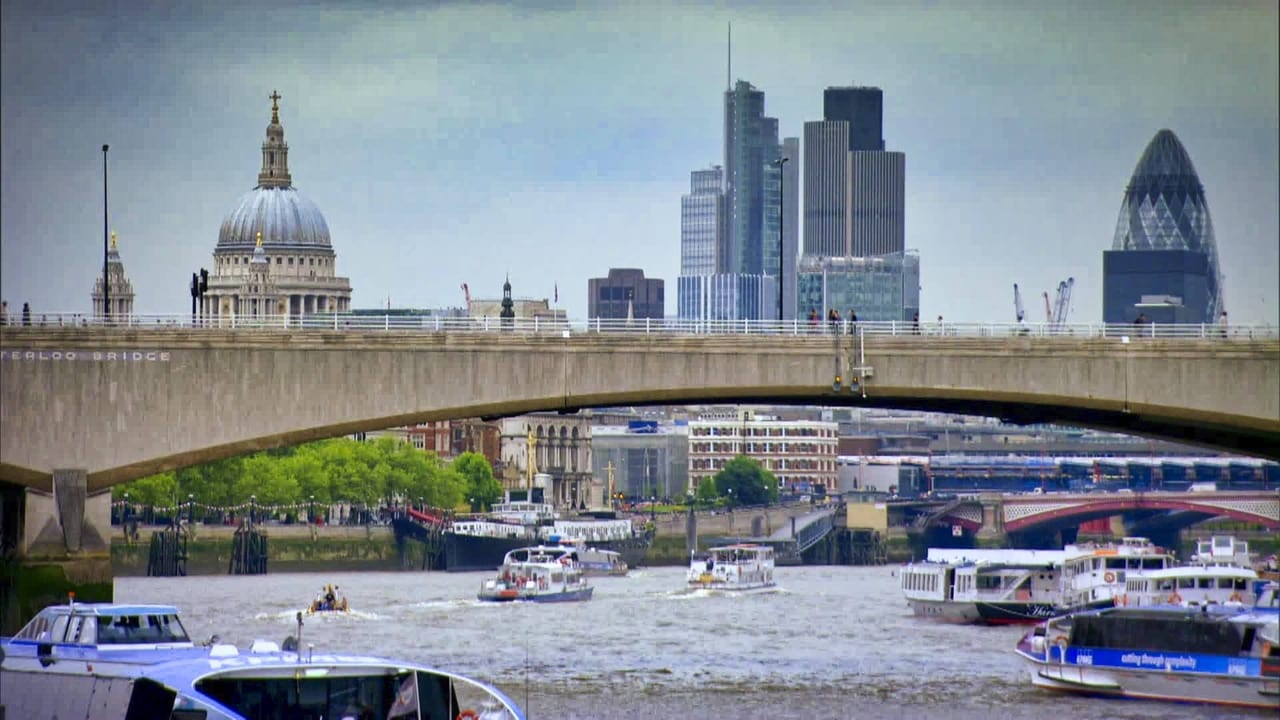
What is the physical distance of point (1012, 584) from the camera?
131 m

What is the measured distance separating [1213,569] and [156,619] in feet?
197

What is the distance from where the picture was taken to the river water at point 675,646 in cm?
7969

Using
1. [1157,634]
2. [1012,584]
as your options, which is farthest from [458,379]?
[1012,584]

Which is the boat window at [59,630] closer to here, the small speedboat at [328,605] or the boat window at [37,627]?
the boat window at [37,627]

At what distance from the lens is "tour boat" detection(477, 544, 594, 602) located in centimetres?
14362

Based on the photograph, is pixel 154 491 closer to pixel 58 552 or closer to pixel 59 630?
pixel 58 552

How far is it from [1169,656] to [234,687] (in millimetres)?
38046

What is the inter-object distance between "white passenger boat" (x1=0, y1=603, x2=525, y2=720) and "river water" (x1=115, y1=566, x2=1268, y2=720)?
20.1 m

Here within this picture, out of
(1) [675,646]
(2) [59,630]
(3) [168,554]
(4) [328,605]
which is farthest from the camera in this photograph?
(3) [168,554]

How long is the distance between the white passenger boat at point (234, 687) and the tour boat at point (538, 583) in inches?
3339

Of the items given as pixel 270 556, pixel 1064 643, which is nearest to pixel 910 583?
pixel 1064 643

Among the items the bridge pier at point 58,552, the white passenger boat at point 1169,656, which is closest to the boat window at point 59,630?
the bridge pier at point 58,552

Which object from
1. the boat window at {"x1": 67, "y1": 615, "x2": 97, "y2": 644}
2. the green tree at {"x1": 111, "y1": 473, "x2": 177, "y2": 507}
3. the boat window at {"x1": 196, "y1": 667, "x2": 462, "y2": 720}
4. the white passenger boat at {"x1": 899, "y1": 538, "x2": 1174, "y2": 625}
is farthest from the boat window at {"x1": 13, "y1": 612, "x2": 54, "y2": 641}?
the green tree at {"x1": 111, "y1": 473, "x2": 177, "y2": 507}

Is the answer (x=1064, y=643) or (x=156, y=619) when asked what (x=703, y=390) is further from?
(x=156, y=619)
